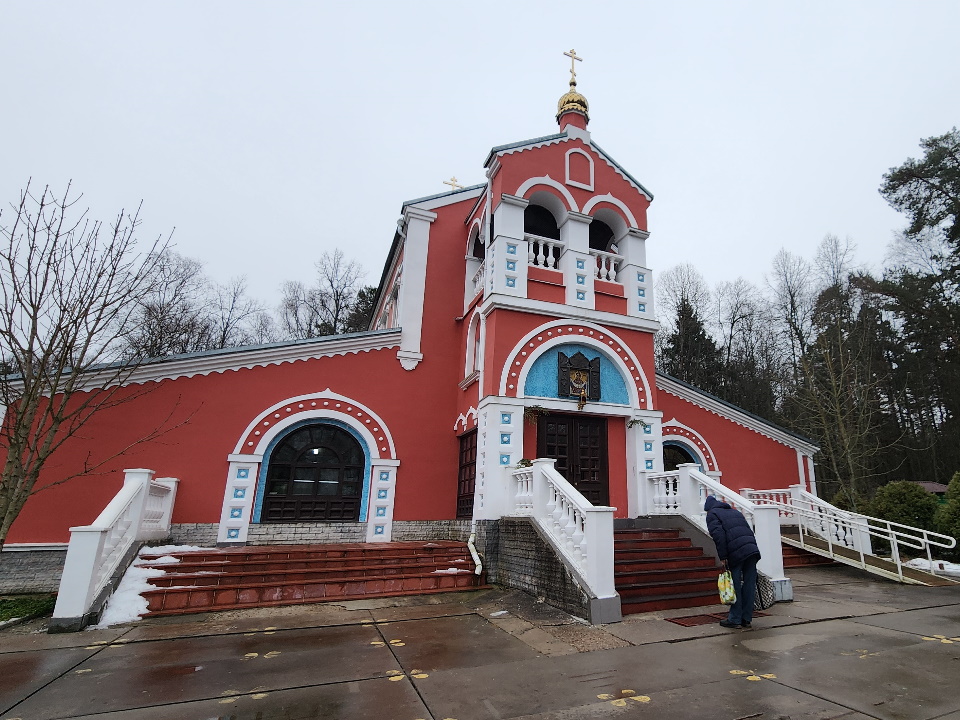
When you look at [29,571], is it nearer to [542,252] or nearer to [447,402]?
[447,402]

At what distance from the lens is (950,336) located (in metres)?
20.6

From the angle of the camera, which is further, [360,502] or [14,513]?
[360,502]

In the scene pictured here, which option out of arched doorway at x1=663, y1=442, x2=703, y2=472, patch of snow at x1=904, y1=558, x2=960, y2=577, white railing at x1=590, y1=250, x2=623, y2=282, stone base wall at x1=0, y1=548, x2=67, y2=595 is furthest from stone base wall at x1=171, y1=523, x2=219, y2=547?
patch of snow at x1=904, y1=558, x2=960, y2=577

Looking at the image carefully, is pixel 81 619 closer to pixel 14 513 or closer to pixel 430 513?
pixel 14 513

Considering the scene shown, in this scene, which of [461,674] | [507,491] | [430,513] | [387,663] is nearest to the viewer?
[461,674]

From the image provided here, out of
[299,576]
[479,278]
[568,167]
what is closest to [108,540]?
[299,576]

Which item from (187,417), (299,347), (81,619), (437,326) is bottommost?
(81,619)

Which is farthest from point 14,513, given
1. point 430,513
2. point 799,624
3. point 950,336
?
point 950,336

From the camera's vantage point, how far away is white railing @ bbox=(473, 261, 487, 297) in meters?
11.5

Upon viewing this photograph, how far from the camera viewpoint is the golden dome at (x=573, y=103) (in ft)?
42.0

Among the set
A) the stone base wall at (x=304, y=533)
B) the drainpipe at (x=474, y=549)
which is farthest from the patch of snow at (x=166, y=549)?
the drainpipe at (x=474, y=549)

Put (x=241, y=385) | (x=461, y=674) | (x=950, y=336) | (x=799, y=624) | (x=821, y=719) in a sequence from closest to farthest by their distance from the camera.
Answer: (x=821, y=719) → (x=461, y=674) → (x=799, y=624) → (x=241, y=385) → (x=950, y=336)

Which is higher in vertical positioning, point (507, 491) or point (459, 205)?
point (459, 205)

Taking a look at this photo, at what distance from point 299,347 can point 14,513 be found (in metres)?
5.49
